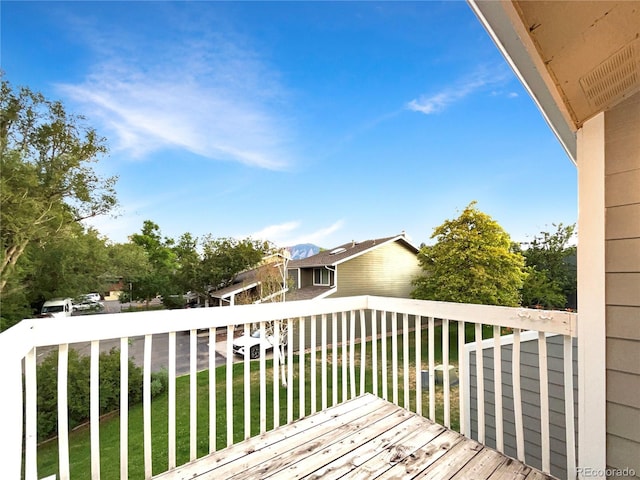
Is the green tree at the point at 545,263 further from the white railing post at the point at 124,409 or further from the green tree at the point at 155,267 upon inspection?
the green tree at the point at 155,267

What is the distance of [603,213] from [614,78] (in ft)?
1.61

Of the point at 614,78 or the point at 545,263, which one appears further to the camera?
the point at 545,263

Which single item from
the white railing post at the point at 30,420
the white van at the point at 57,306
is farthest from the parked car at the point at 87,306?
the white railing post at the point at 30,420

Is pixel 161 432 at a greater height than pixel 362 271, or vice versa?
pixel 362 271

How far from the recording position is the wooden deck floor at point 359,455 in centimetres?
138

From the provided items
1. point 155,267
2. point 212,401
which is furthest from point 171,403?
point 155,267

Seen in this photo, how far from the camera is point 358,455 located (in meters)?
1.52

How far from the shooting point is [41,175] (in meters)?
7.77

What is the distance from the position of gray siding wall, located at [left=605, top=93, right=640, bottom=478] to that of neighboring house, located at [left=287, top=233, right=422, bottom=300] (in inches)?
351

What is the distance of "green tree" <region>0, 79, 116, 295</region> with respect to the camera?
6.88 m

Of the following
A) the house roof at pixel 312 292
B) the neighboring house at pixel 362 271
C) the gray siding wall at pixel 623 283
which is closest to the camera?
the gray siding wall at pixel 623 283

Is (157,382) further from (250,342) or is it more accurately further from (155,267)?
(155,267)

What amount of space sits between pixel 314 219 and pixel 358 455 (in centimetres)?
1429

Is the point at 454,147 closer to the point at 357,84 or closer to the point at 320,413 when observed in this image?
the point at 357,84
